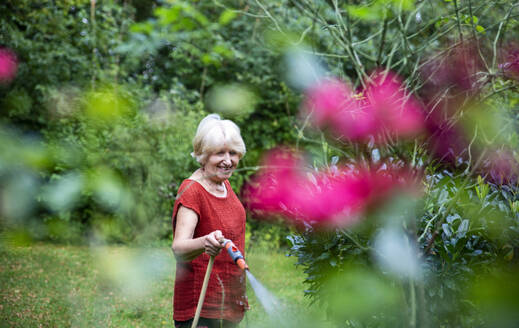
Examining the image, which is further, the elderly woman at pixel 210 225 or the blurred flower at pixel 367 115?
the elderly woman at pixel 210 225

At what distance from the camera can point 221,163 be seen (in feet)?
5.91

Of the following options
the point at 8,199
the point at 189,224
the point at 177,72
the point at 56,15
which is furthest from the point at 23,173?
the point at 177,72

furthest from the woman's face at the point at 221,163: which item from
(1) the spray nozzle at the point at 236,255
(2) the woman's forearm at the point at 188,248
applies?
(1) the spray nozzle at the point at 236,255

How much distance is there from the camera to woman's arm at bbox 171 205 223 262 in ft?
4.84

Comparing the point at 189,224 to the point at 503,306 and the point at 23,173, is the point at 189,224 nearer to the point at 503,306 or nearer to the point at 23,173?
the point at 23,173

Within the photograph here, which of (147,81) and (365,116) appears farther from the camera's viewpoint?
(147,81)

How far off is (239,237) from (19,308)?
7.59 ft

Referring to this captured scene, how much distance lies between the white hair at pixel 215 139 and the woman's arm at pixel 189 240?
24 cm

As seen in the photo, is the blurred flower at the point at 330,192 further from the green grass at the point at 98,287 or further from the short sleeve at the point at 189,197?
the green grass at the point at 98,287

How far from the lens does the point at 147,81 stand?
6547 mm

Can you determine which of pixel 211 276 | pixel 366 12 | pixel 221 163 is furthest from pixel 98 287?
pixel 366 12

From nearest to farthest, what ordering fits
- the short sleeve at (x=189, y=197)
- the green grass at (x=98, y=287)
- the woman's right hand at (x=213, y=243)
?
the woman's right hand at (x=213, y=243) → the short sleeve at (x=189, y=197) → the green grass at (x=98, y=287)

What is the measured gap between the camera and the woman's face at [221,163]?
180 cm

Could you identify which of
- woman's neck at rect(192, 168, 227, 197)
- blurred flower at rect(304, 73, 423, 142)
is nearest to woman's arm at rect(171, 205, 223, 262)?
woman's neck at rect(192, 168, 227, 197)
